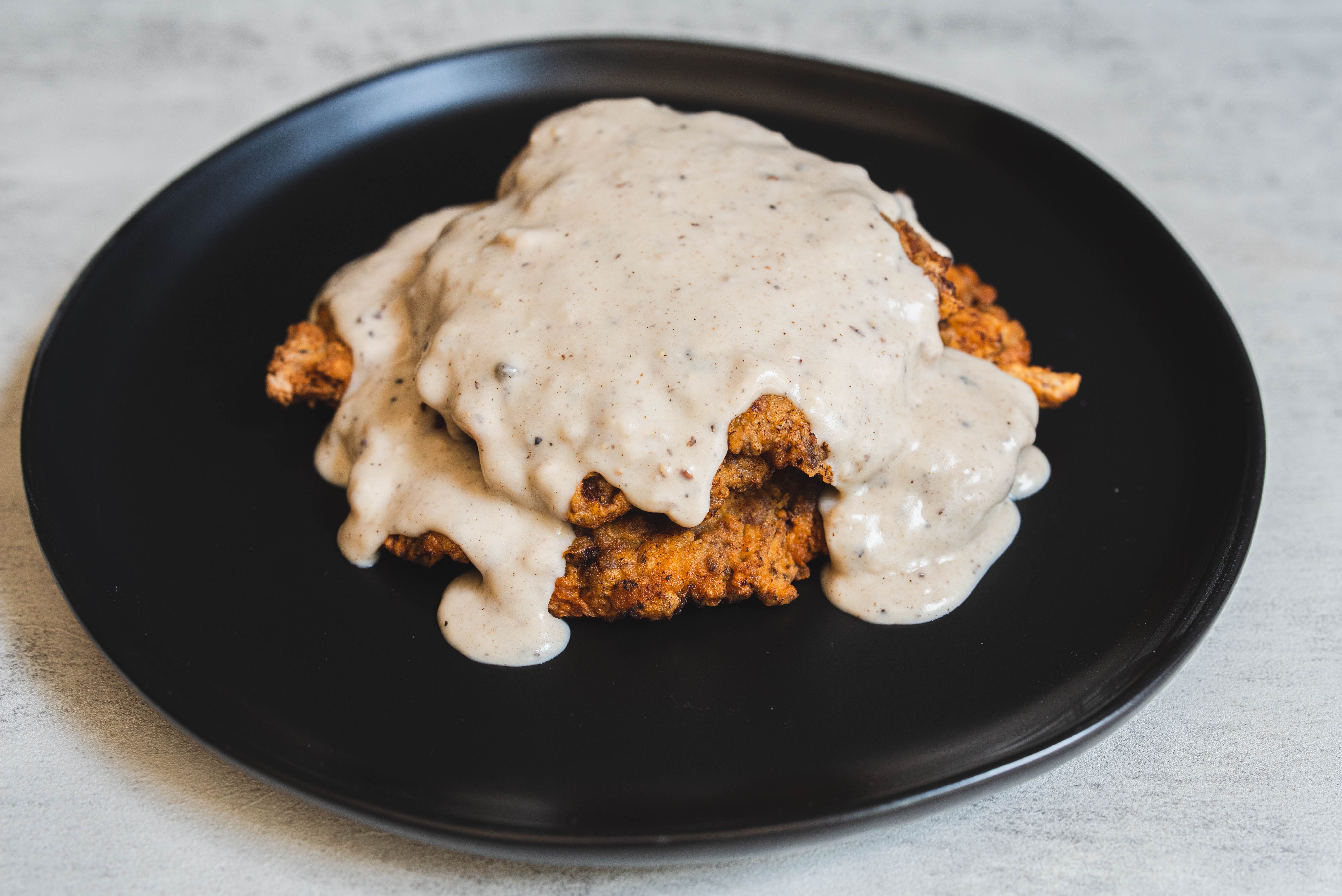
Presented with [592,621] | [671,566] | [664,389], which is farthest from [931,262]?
[592,621]

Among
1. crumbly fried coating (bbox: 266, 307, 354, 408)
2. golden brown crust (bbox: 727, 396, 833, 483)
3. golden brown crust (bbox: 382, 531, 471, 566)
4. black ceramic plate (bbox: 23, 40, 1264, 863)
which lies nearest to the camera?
black ceramic plate (bbox: 23, 40, 1264, 863)

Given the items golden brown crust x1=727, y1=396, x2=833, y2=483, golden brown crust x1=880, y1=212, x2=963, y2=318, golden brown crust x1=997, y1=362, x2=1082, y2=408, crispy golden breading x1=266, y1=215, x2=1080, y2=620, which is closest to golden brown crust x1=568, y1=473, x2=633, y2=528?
crispy golden breading x1=266, y1=215, x2=1080, y2=620

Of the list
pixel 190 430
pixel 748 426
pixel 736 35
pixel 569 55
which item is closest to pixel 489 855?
pixel 748 426

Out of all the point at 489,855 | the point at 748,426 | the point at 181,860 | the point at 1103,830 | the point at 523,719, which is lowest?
the point at 181,860

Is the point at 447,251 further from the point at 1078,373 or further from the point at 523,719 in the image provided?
the point at 1078,373

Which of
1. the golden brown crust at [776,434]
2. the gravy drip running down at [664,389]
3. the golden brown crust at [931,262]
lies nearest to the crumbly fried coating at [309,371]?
the gravy drip running down at [664,389]

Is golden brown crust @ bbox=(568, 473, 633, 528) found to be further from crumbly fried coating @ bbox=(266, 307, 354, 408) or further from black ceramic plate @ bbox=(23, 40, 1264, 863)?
crumbly fried coating @ bbox=(266, 307, 354, 408)
